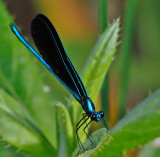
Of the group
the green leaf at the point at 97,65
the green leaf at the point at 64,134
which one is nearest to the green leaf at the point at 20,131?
the green leaf at the point at 64,134

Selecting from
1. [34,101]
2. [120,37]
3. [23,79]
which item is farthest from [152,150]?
[120,37]

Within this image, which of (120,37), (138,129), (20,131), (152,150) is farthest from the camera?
(120,37)

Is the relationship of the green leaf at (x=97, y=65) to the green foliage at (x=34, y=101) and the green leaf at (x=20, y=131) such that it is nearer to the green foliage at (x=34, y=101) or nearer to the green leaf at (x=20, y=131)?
the green foliage at (x=34, y=101)

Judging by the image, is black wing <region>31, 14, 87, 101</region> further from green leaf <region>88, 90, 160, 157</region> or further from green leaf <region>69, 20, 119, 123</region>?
green leaf <region>88, 90, 160, 157</region>

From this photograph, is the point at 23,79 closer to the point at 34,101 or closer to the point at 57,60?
the point at 34,101

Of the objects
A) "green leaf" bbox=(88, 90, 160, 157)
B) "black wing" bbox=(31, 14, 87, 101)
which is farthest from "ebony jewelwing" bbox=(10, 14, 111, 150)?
"green leaf" bbox=(88, 90, 160, 157)

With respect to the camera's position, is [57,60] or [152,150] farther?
[152,150]
